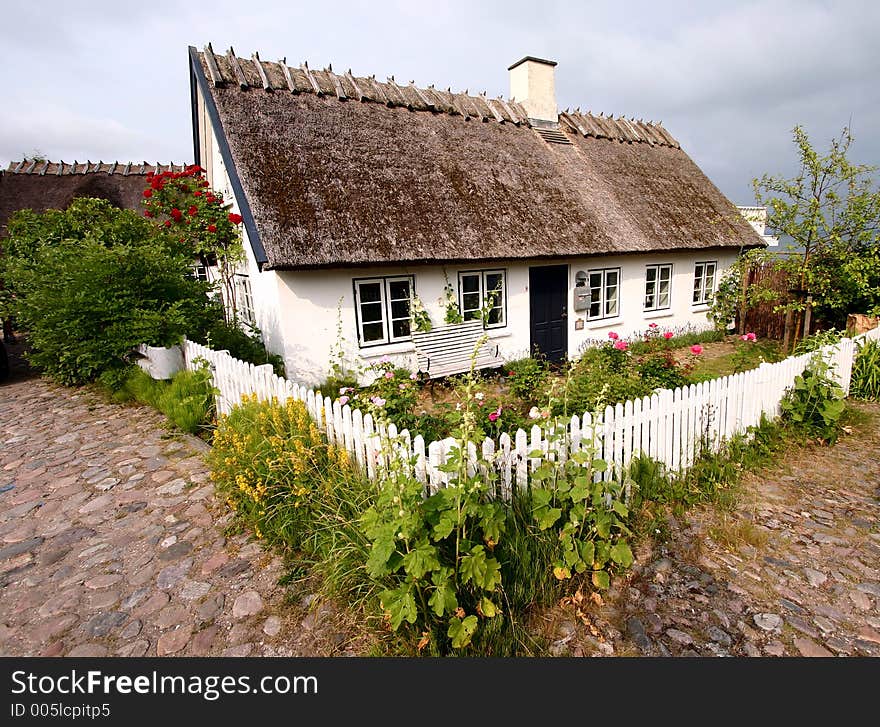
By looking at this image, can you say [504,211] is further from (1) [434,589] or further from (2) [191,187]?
(1) [434,589]

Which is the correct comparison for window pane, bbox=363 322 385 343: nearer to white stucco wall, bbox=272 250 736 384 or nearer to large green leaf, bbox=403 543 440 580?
white stucco wall, bbox=272 250 736 384

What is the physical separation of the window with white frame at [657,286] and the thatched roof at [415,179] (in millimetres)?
738

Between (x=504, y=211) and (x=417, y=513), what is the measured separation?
7.76 metres

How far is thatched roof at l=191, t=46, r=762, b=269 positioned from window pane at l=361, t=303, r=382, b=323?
92 cm

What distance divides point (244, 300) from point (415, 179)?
4288 mm

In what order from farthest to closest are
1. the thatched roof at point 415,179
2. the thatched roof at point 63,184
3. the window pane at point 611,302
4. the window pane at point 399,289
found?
the thatched roof at point 63,184 → the window pane at point 611,302 → the window pane at point 399,289 → the thatched roof at point 415,179

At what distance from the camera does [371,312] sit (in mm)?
8203

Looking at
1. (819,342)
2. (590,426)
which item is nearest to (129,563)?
(590,426)

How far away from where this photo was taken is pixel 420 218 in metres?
8.35

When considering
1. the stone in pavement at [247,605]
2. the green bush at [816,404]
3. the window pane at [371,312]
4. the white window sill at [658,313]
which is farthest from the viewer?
the white window sill at [658,313]

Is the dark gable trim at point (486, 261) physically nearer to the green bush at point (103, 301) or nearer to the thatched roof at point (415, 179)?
the thatched roof at point (415, 179)

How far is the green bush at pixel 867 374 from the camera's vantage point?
7090 mm

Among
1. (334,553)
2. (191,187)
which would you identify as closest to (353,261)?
(191,187)

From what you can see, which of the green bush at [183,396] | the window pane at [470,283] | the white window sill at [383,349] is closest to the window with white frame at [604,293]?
the window pane at [470,283]
